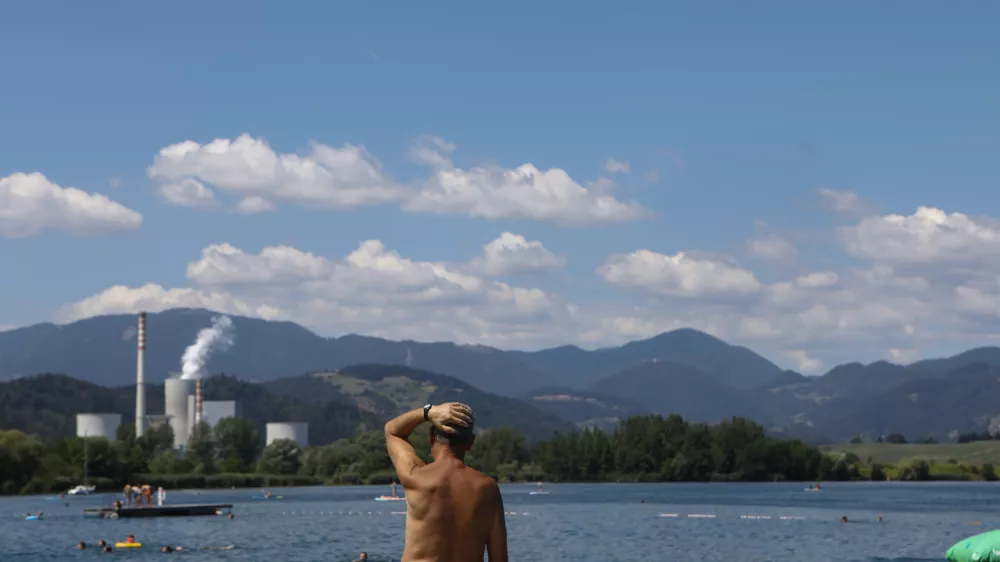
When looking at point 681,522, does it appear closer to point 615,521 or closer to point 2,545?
point 615,521

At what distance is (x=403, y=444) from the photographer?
12281 mm

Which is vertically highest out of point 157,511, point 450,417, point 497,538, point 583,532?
point 450,417

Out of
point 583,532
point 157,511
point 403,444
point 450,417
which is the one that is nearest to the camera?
point 450,417

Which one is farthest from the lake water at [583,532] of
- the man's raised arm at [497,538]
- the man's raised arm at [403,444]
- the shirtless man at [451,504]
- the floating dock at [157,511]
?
the man's raised arm at [497,538]

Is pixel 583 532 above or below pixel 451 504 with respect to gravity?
below

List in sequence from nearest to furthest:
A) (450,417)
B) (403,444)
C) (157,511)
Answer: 1. (450,417)
2. (403,444)
3. (157,511)

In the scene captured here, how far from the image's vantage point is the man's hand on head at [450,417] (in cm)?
1187

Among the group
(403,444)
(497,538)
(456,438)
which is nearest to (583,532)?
(403,444)

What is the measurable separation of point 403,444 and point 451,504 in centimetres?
71

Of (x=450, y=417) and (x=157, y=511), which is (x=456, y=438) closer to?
(x=450, y=417)

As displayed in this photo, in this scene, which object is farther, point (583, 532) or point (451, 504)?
point (583, 532)

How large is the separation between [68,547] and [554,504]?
89.1 metres

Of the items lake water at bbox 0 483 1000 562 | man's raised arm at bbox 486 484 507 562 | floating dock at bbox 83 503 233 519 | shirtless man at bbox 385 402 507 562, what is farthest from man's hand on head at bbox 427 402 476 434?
floating dock at bbox 83 503 233 519

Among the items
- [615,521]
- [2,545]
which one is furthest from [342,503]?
[2,545]
